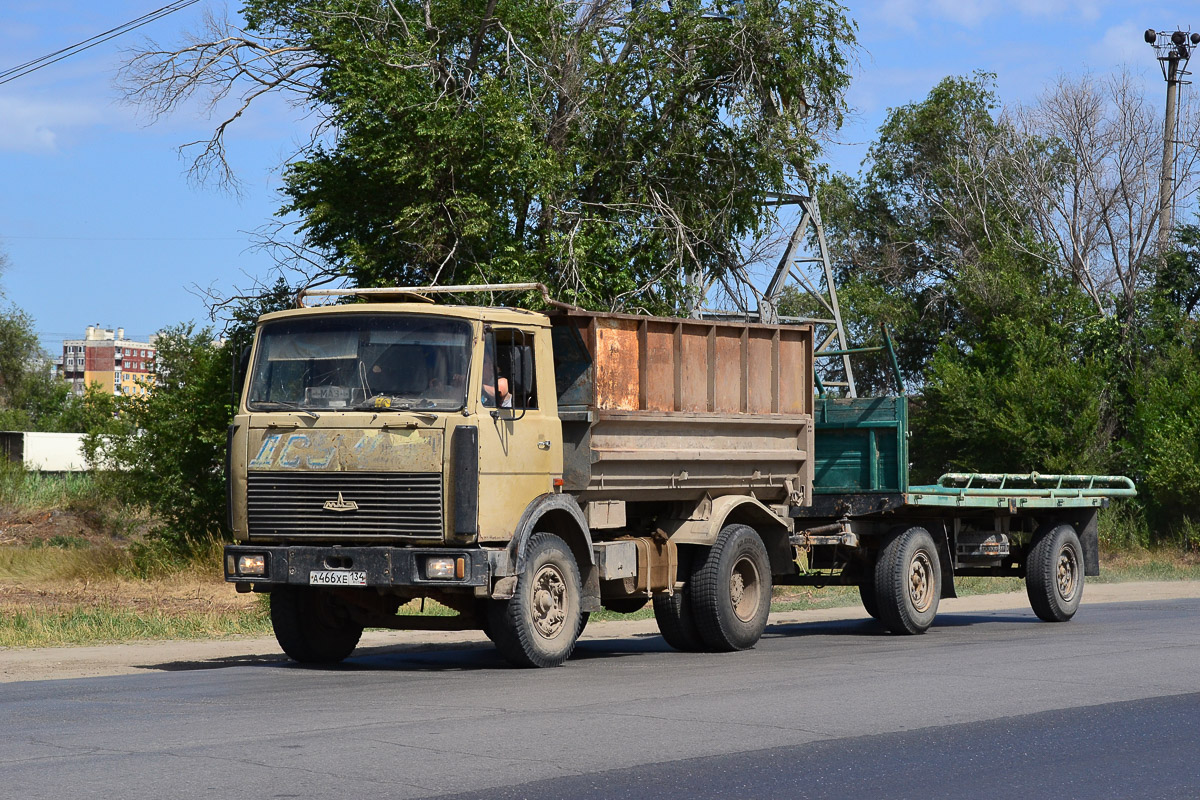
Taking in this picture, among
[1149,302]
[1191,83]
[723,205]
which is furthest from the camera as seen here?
[1191,83]

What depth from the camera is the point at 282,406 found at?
464 inches

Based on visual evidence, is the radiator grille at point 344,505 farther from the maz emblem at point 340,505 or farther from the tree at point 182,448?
the tree at point 182,448

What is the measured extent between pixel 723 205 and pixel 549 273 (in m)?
3.68

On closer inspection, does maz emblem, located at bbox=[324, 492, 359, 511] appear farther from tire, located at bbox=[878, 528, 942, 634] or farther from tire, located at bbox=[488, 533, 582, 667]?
tire, located at bbox=[878, 528, 942, 634]

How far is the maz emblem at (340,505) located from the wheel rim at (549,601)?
159 cm

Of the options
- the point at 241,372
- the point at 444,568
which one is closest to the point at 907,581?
the point at 444,568

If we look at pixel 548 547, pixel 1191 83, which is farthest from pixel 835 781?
pixel 1191 83

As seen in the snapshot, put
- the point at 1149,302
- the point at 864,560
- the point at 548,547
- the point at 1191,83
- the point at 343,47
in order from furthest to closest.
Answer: the point at 1191,83, the point at 1149,302, the point at 343,47, the point at 864,560, the point at 548,547

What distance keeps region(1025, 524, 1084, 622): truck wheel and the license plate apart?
9905 millimetres

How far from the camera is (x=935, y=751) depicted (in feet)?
26.0

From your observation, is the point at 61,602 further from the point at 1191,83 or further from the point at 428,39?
the point at 1191,83

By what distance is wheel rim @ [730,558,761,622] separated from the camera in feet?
46.6

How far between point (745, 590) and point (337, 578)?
4626 mm

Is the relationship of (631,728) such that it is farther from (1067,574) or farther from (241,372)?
(1067,574)
